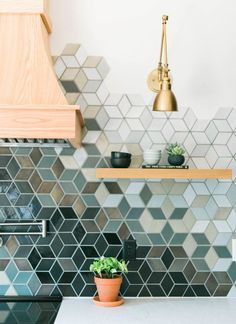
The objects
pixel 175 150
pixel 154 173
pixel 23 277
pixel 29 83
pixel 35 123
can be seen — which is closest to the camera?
pixel 35 123

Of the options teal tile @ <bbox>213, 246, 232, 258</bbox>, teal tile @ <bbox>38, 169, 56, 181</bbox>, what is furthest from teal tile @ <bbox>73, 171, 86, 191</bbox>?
teal tile @ <bbox>213, 246, 232, 258</bbox>

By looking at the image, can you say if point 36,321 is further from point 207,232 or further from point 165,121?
point 165,121

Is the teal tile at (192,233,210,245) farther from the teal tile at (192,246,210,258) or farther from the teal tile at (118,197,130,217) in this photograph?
the teal tile at (118,197,130,217)

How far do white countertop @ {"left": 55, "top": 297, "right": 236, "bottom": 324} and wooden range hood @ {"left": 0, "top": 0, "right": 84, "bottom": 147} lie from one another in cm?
89

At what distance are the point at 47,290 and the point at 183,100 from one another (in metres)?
1.37

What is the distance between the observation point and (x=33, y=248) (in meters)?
3.22

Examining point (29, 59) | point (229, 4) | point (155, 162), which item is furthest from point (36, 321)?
point (229, 4)

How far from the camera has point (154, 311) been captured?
2.89 meters

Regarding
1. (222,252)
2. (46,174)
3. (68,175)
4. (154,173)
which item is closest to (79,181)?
(68,175)

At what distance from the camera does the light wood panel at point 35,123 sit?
8.63 feet

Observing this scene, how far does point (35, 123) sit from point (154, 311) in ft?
3.78

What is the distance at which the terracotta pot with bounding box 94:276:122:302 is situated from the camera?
2.95m

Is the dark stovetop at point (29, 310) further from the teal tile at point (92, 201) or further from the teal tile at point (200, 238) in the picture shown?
the teal tile at point (200, 238)

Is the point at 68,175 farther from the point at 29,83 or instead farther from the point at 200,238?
the point at 200,238
